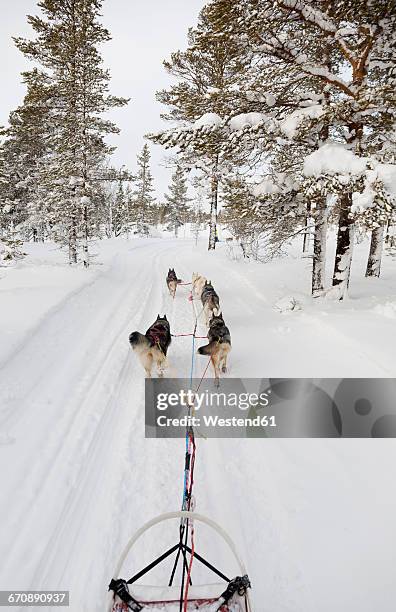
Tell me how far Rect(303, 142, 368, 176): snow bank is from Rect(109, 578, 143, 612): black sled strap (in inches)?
270

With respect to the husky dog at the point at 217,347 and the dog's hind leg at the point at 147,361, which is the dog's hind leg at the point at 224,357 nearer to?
the husky dog at the point at 217,347

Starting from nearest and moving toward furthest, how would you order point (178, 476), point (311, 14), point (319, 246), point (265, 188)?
point (178, 476) → point (311, 14) → point (265, 188) → point (319, 246)

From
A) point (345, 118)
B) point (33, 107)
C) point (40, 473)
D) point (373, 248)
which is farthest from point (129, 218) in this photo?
point (40, 473)

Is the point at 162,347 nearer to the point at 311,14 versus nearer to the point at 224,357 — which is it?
the point at 224,357

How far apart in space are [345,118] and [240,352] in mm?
5422

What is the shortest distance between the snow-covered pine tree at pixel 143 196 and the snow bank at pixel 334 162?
46473 mm

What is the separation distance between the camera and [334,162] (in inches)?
253

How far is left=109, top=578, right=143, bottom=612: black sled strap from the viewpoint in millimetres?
1916

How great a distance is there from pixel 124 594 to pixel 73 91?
1618 centimetres

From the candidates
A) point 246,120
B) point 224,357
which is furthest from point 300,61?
point 224,357

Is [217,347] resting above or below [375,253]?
below

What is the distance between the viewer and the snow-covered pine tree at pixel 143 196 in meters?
49.8

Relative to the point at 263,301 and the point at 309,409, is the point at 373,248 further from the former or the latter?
the point at 309,409

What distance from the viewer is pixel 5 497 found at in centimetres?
332
